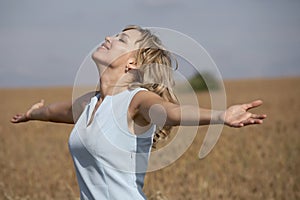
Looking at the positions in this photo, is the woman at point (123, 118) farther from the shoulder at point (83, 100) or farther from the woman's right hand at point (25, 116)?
the woman's right hand at point (25, 116)

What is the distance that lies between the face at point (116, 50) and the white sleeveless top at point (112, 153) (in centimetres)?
16

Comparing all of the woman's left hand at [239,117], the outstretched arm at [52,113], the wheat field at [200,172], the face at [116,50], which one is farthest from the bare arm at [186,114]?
the wheat field at [200,172]

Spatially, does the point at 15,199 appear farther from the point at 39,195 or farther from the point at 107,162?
the point at 107,162

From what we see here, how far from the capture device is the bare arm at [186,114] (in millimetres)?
2453

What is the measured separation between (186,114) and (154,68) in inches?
15.1

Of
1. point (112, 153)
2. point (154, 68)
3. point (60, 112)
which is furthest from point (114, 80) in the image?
point (60, 112)

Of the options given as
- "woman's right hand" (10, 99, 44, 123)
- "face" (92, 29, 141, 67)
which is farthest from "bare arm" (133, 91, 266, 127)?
"woman's right hand" (10, 99, 44, 123)

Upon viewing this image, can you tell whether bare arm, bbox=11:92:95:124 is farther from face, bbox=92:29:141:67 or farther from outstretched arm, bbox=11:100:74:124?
face, bbox=92:29:141:67

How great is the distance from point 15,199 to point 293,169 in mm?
3631

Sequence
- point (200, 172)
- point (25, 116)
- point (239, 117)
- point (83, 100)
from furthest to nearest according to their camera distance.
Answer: point (200, 172), point (25, 116), point (83, 100), point (239, 117)

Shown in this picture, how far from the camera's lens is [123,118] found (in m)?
2.93

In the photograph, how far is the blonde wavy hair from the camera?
2965 mm

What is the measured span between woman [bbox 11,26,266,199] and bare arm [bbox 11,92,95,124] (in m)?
0.34

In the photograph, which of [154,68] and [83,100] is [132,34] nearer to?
[154,68]
